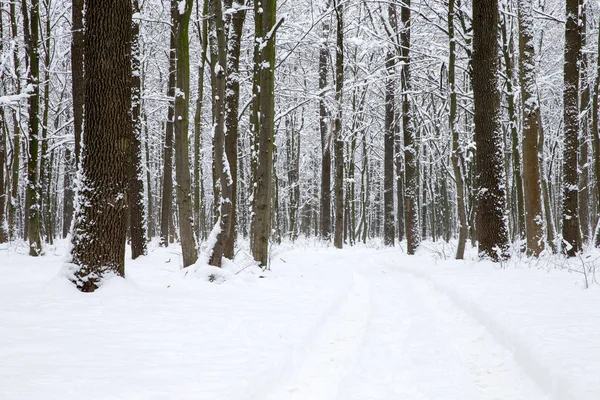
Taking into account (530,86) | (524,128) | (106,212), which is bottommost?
(106,212)

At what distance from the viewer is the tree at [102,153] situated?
203 inches

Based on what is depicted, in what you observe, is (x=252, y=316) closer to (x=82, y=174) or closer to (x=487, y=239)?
(x=82, y=174)

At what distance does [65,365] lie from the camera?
116 inches

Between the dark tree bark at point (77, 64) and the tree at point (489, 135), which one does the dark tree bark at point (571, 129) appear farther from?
the dark tree bark at point (77, 64)

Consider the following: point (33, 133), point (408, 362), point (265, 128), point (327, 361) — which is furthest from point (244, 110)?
point (408, 362)

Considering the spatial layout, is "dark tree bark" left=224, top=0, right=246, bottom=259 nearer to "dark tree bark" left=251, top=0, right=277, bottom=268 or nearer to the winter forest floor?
"dark tree bark" left=251, top=0, right=277, bottom=268

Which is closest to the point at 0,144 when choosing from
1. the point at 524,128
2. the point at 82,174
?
the point at 82,174

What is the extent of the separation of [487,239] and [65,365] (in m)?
9.09

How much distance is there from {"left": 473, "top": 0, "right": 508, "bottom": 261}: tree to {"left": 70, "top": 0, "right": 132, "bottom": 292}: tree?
7.76 m

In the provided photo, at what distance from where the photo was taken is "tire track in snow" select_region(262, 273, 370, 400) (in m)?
3.13

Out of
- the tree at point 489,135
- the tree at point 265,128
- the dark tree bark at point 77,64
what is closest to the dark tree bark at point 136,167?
the dark tree bark at point 77,64

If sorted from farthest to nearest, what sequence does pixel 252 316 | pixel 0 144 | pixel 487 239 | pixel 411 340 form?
pixel 0 144 → pixel 487 239 → pixel 252 316 → pixel 411 340

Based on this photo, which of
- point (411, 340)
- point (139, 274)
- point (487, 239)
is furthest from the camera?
point (487, 239)

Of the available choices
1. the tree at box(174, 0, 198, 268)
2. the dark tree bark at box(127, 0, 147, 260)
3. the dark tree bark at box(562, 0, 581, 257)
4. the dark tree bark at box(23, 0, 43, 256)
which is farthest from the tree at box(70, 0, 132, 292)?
the dark tree bark at box(562, 0, 581, 257)
